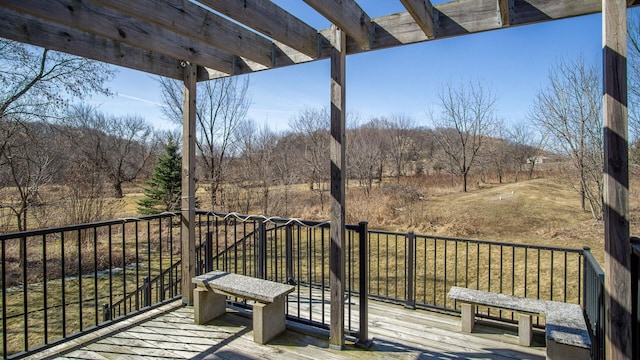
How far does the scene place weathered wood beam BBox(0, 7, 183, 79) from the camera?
2.19 m

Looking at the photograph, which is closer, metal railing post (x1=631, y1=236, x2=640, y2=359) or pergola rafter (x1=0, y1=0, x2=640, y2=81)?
metal railing post (x1=631, y1=236, x2=640, y2=359)

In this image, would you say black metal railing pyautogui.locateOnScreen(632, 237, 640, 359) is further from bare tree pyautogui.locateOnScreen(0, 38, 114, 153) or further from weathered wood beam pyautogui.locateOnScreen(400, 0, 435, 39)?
bare tree pyautogui.locateOnScreen(0, 38, 114, 153)

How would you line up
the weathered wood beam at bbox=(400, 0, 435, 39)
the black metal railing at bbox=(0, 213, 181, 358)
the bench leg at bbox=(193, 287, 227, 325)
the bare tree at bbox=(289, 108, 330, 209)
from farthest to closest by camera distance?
the bare tree at bbox=(289, 108, 330, 209) < the black metal railing at bbox=(0, 213, 181, 358) < the bench leg at bbox=(193, 287, 227, 325) < the weathered wood beam at bbox=(400, 0, 435, 39)

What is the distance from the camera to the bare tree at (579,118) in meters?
8.76

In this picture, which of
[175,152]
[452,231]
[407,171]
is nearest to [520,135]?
[407,171]

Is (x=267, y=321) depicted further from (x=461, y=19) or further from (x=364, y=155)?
(x=364, y=155)

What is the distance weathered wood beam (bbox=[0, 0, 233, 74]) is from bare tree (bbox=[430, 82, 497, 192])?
13.8 metres

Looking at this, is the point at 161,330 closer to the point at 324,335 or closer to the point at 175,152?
the point at 324,335

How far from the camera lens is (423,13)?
2.13 metres

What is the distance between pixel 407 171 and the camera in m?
19.9

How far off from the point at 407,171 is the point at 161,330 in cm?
1832

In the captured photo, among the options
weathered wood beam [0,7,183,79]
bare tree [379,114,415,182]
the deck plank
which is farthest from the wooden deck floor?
bare tree [379,114,415,182]

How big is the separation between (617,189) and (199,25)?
270 cm

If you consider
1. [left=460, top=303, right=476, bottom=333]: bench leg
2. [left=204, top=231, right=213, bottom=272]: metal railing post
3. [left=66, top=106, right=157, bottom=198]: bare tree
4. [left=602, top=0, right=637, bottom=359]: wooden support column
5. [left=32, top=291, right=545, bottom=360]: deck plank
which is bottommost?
[left=32, top=291, right=545, bottom=360]: deck plank
